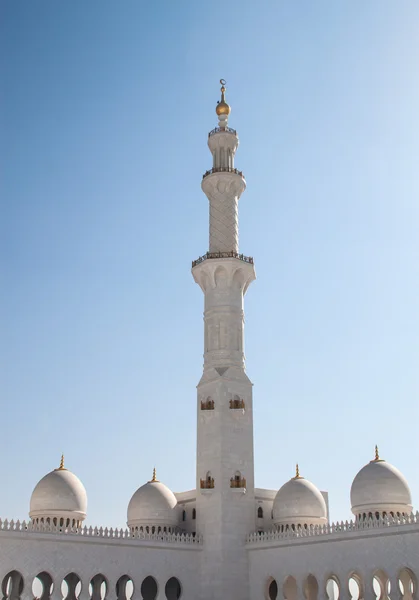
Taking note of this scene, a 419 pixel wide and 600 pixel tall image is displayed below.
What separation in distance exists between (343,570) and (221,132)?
28026 mm

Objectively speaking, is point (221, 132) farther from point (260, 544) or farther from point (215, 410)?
point (260, 544)

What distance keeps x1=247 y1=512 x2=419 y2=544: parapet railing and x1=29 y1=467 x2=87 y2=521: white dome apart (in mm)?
9476

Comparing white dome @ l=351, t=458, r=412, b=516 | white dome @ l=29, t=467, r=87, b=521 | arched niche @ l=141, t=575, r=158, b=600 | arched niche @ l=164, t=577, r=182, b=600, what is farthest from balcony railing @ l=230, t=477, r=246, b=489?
white dome @ l=29, t=467, r=87, b=521

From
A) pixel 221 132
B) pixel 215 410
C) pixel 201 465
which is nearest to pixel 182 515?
pixel 201 465

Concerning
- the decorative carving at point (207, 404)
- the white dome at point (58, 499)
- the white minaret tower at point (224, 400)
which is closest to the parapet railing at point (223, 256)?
the white minaret tower at point (224, 400)

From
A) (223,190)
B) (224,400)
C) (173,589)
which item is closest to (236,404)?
(224,400)

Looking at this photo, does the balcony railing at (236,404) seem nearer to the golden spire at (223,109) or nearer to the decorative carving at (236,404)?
the decorative carving at (236,404)

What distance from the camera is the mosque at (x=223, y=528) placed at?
31297mm

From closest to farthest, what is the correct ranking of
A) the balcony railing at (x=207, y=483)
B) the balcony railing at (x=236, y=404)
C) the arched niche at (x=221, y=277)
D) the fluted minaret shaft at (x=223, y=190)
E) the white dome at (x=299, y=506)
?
the balcony railing at (x=207, y=483) → the white dome at (x=299, y=506) → the balcony railing at (x=236, y=404) → the arched niche at (x=221, y=277) → the fluted minaret shaft at (x=223, y=190)

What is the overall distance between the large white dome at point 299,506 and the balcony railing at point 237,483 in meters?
2.84

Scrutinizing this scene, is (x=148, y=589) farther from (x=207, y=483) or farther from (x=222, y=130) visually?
(x=222, y=130)

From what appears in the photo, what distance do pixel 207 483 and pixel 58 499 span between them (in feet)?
26.7

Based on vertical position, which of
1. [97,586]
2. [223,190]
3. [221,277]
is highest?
[223,190]

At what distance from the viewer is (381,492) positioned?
1411 inches
